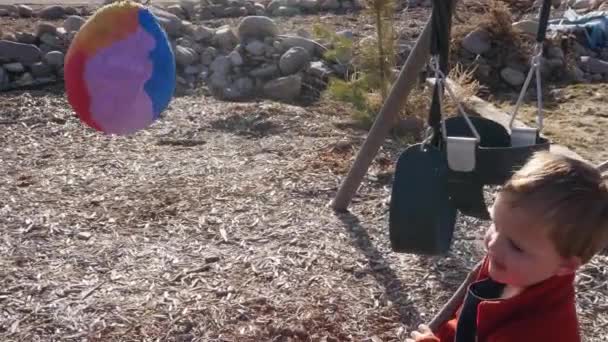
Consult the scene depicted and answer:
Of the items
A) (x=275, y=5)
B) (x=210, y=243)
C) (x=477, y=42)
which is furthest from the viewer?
(x=275, y=5)

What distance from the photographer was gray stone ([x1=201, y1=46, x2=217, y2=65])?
7.23m

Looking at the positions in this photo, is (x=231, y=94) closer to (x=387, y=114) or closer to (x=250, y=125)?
(x=250, y=125)

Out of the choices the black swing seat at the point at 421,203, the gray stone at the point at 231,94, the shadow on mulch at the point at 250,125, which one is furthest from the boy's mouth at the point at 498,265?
the gray stone at the point at 231,94

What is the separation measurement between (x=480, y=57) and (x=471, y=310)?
5.36 m

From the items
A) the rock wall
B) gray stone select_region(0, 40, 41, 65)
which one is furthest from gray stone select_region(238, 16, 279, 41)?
gray stone select_region(0, 40, 41, 65)

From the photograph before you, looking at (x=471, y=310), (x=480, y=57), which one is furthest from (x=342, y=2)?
(x=471, y=310)

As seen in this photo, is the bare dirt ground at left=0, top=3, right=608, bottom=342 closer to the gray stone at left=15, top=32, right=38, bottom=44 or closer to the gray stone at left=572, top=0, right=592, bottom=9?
the gray stone at left=15, top=32, right=38, bottom=44

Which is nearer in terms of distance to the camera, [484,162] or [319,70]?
[484,162]

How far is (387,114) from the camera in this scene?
152 inches

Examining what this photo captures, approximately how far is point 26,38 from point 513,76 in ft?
13.2

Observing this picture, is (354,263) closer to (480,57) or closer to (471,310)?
(471,310)

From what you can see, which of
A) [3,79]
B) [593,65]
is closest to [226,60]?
[3,79]

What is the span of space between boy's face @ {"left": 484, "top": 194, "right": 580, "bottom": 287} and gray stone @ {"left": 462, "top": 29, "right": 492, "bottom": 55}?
5.54 metres

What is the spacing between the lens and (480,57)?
7.21 meters
